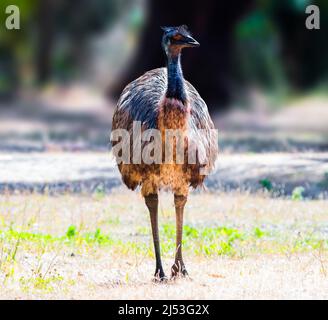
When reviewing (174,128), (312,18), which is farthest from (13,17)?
(174,128)

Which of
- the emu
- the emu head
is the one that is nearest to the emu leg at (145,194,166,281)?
the emu

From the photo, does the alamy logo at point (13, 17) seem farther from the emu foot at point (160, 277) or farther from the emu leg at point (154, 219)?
the emu foot at point (160, 277)

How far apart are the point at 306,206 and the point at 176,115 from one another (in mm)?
4149

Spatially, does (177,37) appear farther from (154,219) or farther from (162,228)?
(162,228)

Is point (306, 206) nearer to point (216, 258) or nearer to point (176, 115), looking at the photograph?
point (216, 258)

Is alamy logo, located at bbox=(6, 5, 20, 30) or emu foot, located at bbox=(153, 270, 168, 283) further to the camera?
alamy logo, located at bbox=(6, 5, 20, 30)

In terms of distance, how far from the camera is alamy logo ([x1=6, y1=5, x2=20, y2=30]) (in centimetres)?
2870

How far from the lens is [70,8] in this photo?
33.1 m

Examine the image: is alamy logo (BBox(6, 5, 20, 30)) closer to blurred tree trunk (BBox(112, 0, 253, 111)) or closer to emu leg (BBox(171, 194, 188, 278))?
blurred tree trunk (BBox(112, 0, 253, 111))

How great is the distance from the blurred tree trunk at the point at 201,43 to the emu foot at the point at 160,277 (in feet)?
55.6

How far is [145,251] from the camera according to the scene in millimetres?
9438

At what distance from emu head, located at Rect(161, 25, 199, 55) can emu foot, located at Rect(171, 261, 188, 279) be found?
1764 millimetres
